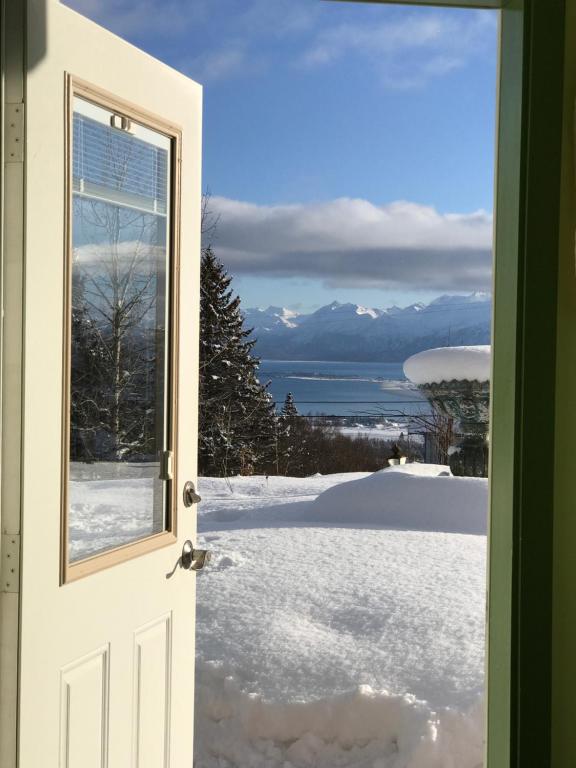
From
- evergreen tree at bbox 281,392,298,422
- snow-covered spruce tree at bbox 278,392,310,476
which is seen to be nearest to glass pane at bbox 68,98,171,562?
snow-covered spruce tree at bbox 278,392,310,476

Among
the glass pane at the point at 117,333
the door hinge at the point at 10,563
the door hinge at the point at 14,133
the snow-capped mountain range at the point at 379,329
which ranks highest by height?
the snow-capped mountain range at the point at 379,329

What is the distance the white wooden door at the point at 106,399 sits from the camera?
1.56m

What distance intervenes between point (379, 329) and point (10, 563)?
18.4 m

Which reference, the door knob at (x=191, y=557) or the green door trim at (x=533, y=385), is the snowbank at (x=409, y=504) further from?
the green door trim at (x=533, y=385)

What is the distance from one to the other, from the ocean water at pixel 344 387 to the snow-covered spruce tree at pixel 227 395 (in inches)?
40.0

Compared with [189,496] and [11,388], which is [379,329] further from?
[11,388]

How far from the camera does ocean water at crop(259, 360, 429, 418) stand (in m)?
15.8

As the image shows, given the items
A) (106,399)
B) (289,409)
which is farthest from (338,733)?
(289,409)

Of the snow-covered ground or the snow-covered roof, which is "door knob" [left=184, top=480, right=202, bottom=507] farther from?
the snow-covered roof

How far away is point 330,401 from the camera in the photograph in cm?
1647

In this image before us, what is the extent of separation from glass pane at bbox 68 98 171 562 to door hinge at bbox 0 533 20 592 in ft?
0.59

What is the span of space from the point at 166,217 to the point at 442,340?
722 inches

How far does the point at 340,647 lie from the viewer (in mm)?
3678

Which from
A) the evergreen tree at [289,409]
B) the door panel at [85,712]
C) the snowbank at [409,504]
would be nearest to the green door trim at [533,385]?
the door panel at [85,712]
